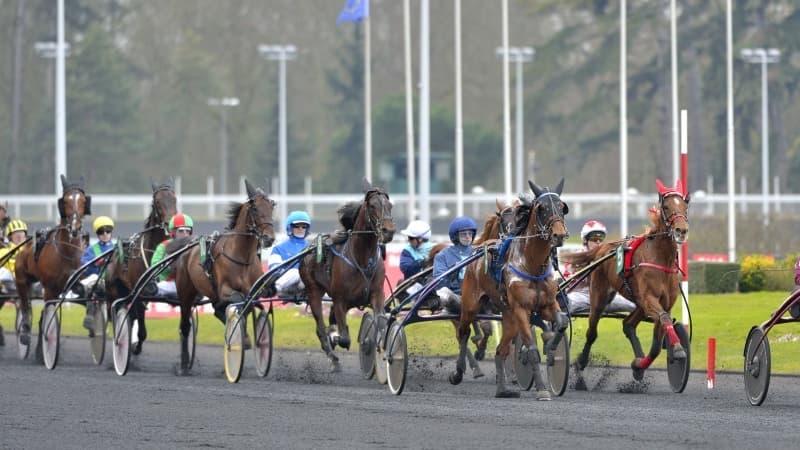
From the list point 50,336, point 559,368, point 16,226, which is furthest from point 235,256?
point 16,226

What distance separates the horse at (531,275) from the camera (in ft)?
42.7

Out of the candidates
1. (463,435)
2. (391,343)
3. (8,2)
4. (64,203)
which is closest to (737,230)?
(64,203)

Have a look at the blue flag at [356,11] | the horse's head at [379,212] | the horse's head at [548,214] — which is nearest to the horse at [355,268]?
the horse's head at [379,212]

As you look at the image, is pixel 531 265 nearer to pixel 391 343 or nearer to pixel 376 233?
pixel 391 343

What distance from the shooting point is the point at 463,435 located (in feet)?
34.2

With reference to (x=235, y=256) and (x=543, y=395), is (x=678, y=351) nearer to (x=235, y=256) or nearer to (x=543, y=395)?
(x=543, y=395)

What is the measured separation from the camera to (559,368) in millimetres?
13539

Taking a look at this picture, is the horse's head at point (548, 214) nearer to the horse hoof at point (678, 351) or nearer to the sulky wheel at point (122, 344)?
the horse hoof at point (678, 351)

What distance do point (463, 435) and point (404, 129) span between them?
49.1m

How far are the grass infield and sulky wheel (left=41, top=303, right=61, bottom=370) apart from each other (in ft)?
11.9

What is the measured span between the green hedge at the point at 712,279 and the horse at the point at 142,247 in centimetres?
792

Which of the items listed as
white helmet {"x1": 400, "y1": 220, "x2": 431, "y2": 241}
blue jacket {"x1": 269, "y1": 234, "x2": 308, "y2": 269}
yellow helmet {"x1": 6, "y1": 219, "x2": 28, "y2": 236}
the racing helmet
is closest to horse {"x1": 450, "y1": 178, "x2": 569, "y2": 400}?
white helmet {"x1": 400, "y1": 220, "x2": 431, "y2": 241}

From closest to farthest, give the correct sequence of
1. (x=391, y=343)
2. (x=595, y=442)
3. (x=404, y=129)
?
1. (x=595, y=442)
2. (x=391, y=343)
3. (x=404, y=129)

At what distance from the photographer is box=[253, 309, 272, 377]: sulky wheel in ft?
52.2
